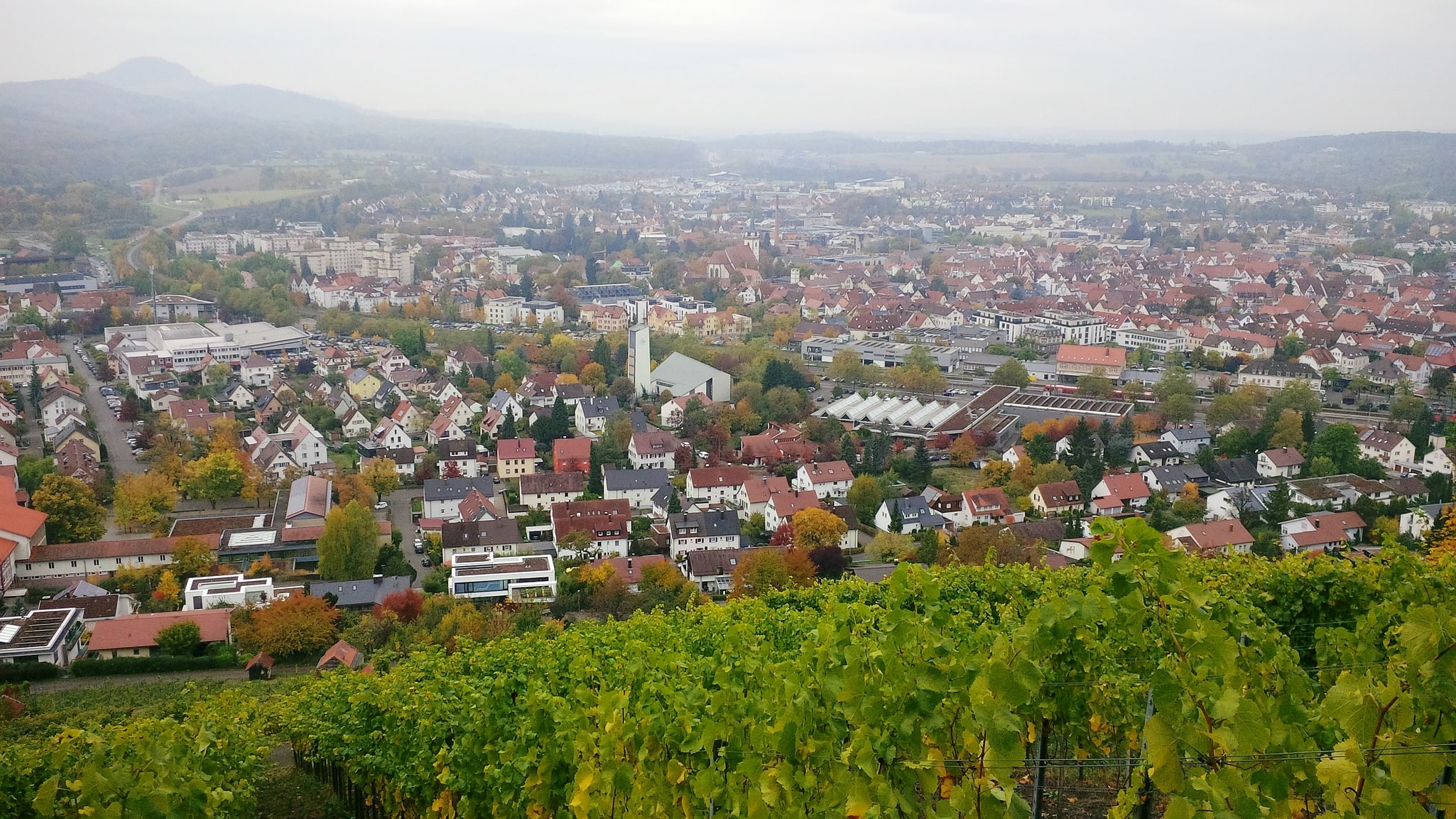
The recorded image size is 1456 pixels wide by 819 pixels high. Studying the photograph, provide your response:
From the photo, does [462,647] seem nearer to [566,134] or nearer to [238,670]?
[238,670]

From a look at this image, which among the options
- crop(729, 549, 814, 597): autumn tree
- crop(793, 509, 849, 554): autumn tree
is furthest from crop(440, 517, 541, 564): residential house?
crop(793, 509, 849, 554): autumn tree

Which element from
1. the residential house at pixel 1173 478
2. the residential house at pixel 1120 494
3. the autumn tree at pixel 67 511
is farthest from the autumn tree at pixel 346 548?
the residential house at pixel 1173 478

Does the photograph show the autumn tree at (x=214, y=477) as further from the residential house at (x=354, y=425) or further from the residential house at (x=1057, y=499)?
the residential house at (x=1057, y=499)

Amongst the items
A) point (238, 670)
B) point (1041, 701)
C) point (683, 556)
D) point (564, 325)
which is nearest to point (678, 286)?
point (564, 325)

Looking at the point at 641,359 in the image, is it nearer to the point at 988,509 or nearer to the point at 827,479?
the point at 827,479

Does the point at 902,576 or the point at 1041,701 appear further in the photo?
the point at 1041,701

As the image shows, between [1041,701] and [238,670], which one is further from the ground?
[1041,701]

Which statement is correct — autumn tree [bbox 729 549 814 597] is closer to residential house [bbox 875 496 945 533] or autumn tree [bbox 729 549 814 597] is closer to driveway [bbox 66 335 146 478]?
residential house [bbox 875 496 945 533]
